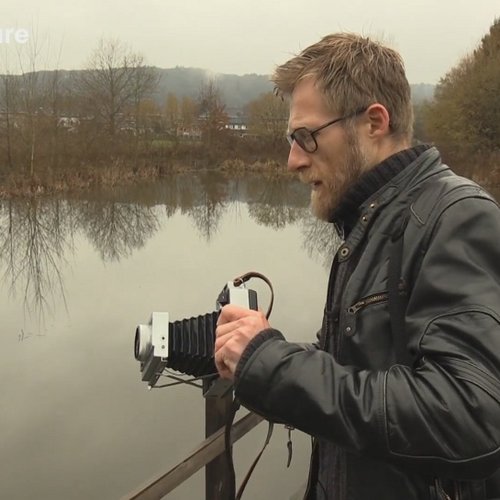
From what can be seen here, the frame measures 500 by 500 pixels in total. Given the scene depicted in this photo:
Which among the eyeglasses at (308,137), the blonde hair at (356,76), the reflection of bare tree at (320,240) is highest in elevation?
the blonde hair at (356,76)

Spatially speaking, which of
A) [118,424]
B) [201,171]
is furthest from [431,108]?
[118,424]

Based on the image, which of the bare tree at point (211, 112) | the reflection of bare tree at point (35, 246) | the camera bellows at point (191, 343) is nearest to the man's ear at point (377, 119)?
the camera bellows at point (191, 343)

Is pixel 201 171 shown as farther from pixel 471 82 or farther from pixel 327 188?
pixel 327 188

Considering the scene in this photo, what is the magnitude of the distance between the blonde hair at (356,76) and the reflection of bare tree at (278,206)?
1470 cm

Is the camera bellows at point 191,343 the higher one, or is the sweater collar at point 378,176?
the sweater collar at point 378,176

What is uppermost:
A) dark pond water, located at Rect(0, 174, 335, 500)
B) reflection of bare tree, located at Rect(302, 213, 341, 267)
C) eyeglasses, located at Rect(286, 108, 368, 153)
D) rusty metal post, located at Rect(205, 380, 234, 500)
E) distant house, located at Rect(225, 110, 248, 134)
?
distant house, located at Rect(225, 110, 248, 134)

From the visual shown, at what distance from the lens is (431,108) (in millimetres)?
31047

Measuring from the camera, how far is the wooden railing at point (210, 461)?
191cm

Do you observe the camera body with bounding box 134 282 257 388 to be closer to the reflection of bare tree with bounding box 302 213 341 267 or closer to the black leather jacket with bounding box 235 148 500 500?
the black leather jacket with bounding box 235 148 500 500

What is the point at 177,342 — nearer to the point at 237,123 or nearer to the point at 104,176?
the point at 104,176

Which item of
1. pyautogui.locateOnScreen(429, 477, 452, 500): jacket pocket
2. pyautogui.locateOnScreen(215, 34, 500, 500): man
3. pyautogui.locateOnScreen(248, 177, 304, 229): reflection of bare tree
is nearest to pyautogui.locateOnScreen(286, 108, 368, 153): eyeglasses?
pyautogui.locateOnScreen(215, 34, 500, 500): man

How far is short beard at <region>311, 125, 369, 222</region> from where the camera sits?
1.17m

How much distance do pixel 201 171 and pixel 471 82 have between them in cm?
1853

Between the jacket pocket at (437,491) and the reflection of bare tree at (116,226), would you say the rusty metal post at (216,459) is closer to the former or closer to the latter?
→ the jacket pocket at (437,491)
